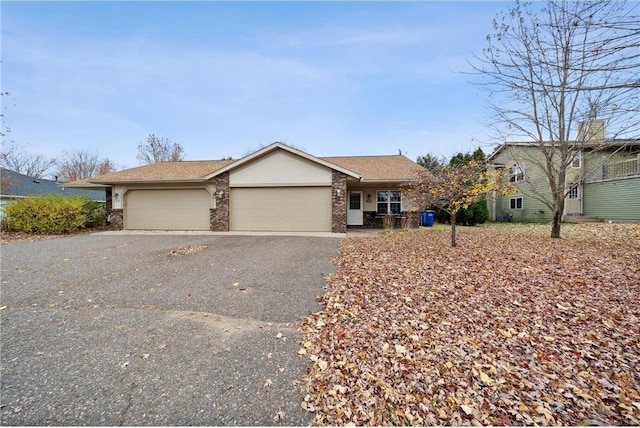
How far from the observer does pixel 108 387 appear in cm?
251

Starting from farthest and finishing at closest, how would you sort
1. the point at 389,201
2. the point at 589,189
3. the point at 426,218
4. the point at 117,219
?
1. the point at 589,189
2. the point at 426,218
3. the point at 389,201
4. the point at 117,219

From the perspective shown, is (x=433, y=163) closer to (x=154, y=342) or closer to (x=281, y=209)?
(x=281, y=209)

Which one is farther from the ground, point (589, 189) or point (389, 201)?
point (589, 189)

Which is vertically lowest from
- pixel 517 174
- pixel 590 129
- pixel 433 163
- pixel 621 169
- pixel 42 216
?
pixel 42 216

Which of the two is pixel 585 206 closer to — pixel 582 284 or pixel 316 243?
pixel 582 284

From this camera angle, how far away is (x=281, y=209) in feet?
43.8

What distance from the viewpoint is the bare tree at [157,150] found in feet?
105

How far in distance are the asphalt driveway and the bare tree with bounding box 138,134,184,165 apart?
2881cm

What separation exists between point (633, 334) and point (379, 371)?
3497mm

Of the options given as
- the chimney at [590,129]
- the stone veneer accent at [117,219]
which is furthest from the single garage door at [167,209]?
the chimney at [590,129]

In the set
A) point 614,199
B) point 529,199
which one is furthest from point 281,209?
point 614,199

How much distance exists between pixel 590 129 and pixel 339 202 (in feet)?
32.4

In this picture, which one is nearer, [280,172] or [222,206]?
[280,172]

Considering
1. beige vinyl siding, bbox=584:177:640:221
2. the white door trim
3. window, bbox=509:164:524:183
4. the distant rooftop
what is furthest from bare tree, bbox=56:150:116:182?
beige vinyl siding, bbox=584:177:640:221
